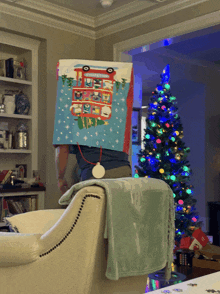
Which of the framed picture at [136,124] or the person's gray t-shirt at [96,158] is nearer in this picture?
the person's gray t-shirt at [96,158]

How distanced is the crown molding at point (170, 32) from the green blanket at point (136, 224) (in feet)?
7.72

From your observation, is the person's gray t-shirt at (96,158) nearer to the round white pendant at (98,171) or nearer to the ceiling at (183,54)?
the round white pendant at (98,171)

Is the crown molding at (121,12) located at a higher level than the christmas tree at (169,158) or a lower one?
higher

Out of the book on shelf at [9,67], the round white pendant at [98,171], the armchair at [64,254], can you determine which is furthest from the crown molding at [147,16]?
the armchair at [64,254]

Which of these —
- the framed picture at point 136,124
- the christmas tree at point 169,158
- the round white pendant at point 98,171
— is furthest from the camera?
the framed picture at point 136,124

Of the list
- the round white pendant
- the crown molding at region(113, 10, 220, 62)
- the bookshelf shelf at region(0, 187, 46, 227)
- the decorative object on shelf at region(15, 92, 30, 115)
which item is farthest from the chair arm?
the decorative object on shelf at region(15, 92, 30, 115)

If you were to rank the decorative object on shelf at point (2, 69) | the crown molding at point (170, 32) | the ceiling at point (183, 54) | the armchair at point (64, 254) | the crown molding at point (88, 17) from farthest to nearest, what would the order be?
the ceiling at point (183, 54) → the decorative object on shelf at point (2, 69) → the crown molding at point (88, 17) → the crown molding at point (170, 32) → the armchair at point (64, 254)

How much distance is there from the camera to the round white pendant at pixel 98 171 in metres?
2.01

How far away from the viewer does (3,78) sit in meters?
4.04

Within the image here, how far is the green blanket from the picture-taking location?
1.43m

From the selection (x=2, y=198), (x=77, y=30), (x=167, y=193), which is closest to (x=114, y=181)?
(x=167, y=193)

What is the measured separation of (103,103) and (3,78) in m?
2.22

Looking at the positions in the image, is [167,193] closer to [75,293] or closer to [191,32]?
[75,293]

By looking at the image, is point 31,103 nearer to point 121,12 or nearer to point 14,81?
point 14,81
